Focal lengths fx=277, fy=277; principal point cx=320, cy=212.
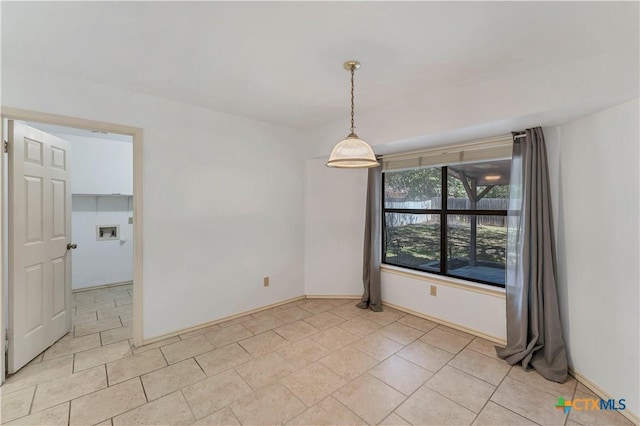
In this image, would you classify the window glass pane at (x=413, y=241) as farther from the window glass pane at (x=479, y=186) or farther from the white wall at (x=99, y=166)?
the white wall at (x=99, y=166)

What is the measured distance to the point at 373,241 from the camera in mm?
3713

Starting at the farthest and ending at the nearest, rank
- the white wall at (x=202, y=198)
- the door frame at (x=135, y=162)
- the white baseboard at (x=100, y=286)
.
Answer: the white baseboard at (x=100, y=286) → the white wall at (x=202, y=198) → the door frame at (x=135, y=162)

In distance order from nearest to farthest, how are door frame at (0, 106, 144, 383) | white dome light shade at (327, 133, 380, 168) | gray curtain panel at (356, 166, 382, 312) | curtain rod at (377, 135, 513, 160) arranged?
white dome light shade at (327, 133, 380, 168), door frame at (0, 106, 144, 383), curtain rod at (377, 135, 513, 160), gray curtain panel at (356, 166, 382, 312)

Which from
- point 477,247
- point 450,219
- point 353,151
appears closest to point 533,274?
point 477,247

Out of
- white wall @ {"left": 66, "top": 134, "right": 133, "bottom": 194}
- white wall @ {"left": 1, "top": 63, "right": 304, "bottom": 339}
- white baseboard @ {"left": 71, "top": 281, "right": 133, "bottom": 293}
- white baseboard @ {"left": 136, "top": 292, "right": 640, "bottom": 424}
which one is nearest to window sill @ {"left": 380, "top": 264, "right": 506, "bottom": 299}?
white baseboard @ {"left": 136, "top": 292, "right": 640, "bottom": 424}

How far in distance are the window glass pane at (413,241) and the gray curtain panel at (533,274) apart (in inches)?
39.7

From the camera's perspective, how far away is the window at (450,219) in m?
3.01

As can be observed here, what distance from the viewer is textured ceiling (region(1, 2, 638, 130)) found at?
154cm

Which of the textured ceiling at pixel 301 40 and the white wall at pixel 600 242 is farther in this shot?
the white wall at pixel 600 242

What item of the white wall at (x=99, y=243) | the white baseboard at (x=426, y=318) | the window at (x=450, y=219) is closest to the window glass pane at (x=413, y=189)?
the window at (x=450, y=219)

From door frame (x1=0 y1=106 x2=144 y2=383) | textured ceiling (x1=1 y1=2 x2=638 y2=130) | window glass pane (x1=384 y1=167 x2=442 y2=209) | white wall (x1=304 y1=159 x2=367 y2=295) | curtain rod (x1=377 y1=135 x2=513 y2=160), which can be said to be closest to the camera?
Answer: textured ceiling (x1=1 y1=2 x2=638 y2=130)

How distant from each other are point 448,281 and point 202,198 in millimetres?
2970

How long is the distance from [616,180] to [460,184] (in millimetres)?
1376

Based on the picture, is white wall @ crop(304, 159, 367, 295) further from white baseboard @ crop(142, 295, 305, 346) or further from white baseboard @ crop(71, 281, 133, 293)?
white baseboard @ crop(71, 281, 133, 293)
